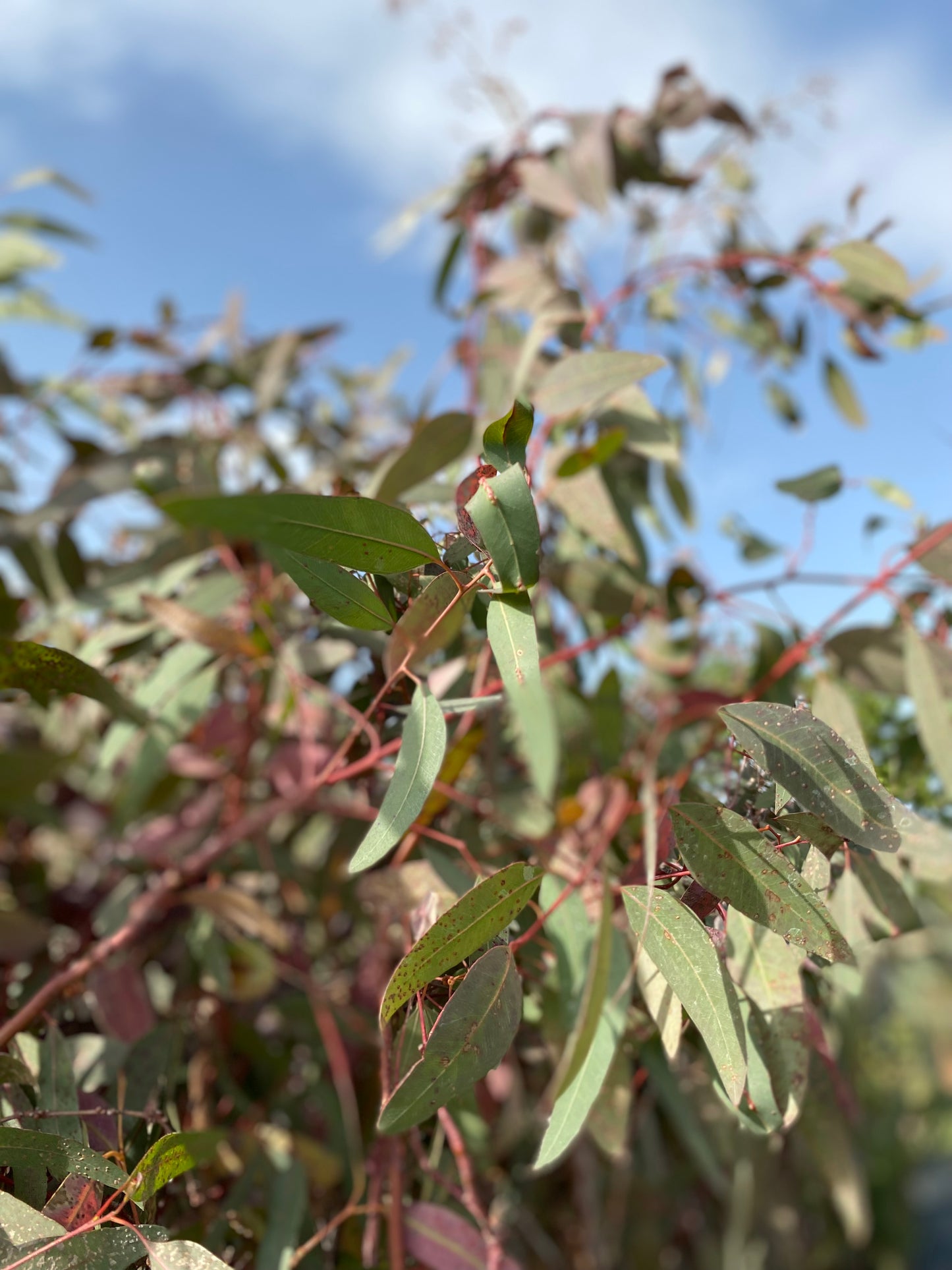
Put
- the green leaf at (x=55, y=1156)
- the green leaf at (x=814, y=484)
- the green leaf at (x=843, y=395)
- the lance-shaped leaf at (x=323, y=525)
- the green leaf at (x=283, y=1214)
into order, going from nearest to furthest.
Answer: the lance-shaped leaf at (x=323, y=525) < the green leaf at (x=55, y=1156) < the green leaf at (x=283, y=1214) < the green leaf at (x=814, y=484) < the green leaf at (x=843, y=395)

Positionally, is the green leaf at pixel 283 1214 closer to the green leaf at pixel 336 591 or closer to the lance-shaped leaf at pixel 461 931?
the lance-shaped leaf at pixel 461 931

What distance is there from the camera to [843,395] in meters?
1.01

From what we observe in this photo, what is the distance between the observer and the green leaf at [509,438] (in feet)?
1.04

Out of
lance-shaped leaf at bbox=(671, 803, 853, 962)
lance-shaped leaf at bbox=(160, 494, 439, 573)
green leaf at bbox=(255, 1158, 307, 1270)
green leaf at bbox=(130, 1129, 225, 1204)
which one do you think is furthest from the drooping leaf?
lance-shaped leaf at bbox=(160, 494, 439, 573)

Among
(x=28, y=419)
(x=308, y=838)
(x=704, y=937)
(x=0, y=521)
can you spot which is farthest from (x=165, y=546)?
(x=704, y=937)

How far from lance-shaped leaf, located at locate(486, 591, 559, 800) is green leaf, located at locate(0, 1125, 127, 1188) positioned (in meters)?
0.25

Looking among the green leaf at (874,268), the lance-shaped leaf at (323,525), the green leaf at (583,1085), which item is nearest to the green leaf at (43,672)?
the lance-shaped leaf at (323,525)

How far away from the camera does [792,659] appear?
742mm

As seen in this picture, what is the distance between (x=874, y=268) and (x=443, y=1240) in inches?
29.9

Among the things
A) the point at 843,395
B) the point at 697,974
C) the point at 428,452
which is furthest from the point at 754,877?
the point at 843,395

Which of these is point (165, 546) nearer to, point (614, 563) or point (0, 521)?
Answer: point (0, 521)

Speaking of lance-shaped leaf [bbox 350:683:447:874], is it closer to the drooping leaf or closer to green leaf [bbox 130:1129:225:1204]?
green leaf [bbox 130:1129:225:1204]

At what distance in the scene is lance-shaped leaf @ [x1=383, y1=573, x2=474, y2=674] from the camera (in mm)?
343

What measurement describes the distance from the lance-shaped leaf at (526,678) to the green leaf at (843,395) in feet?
2.65
